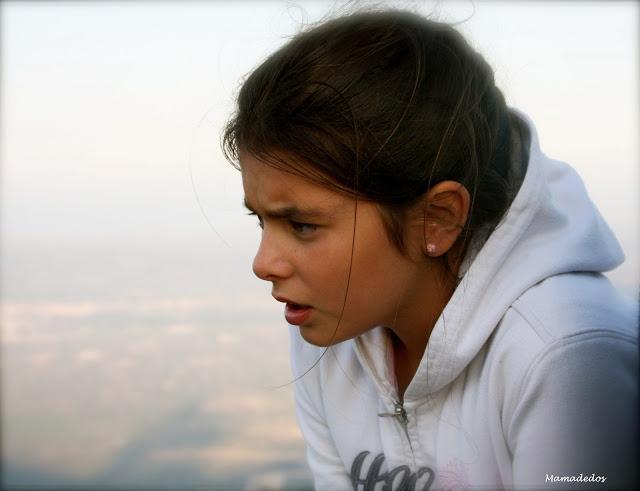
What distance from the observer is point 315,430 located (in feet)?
7.76

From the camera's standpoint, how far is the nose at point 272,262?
1837mm

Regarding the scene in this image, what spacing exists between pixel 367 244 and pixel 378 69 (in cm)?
34

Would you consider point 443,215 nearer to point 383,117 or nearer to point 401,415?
point 383,117

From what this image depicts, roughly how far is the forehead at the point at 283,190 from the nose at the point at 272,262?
8 cm

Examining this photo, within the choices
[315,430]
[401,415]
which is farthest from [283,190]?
[315,430]

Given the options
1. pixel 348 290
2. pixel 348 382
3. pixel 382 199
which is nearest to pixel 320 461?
pixel 348 382

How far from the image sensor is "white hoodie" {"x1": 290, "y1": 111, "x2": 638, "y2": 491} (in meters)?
1.67

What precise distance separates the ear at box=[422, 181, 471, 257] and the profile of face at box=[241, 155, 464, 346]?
0.11 feet

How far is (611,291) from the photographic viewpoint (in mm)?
1822

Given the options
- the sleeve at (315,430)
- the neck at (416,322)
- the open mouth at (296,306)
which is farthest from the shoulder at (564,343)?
the sleeve at (315,430)

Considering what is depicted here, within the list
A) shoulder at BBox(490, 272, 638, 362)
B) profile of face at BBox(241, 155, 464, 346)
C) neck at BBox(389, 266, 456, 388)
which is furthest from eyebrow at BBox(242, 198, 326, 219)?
shoulder at BBox(490, 272, 638, 362)

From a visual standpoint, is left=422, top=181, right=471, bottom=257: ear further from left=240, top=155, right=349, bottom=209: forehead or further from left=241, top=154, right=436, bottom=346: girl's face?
left=240, top=155, right=349, bottom=209: forehead

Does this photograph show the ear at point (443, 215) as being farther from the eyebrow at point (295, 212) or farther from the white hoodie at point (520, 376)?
the eyebrow at point (295, 212)

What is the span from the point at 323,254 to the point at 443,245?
255mm
